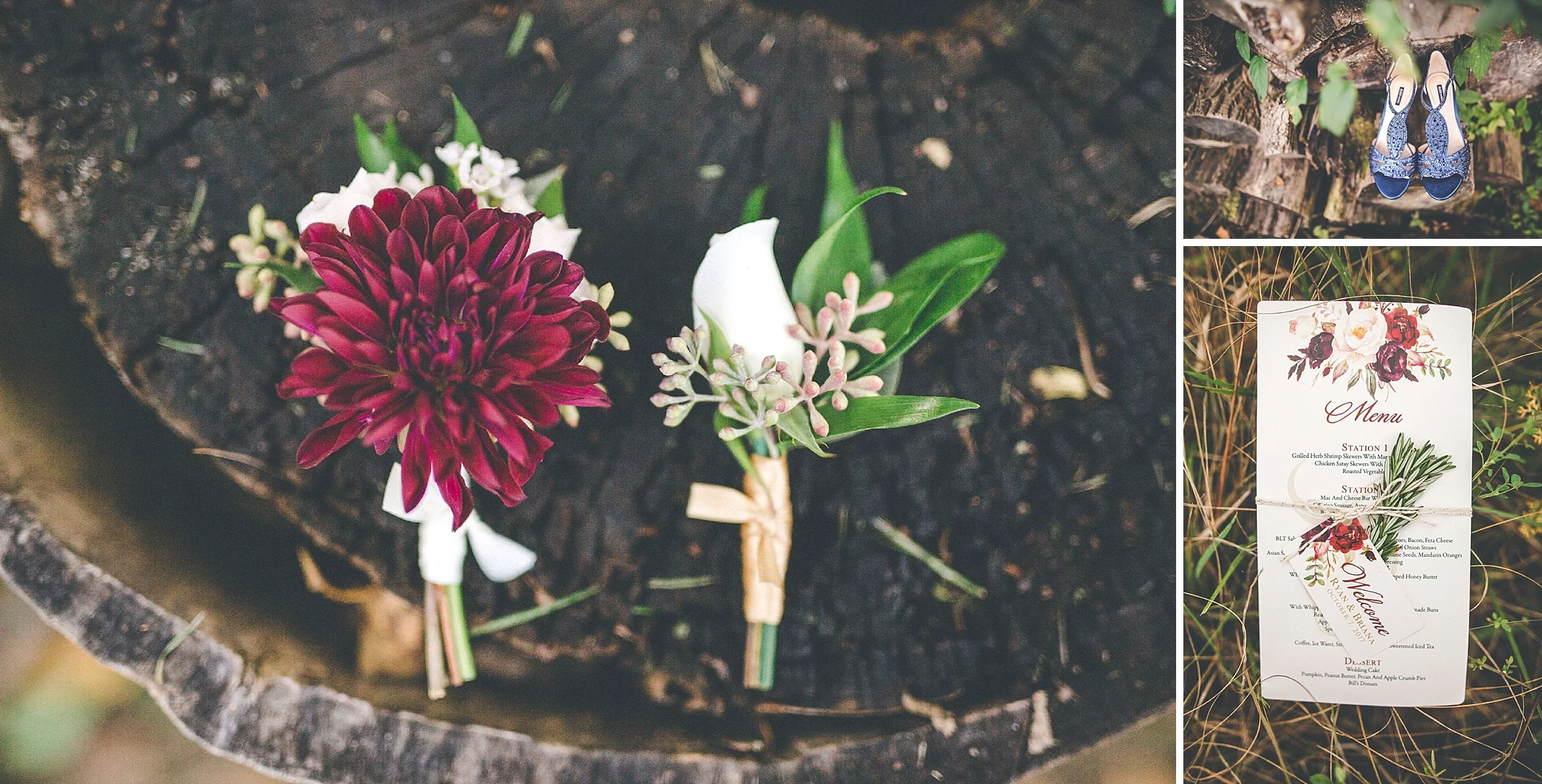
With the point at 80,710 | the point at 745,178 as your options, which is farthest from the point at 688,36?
the point at 80,710

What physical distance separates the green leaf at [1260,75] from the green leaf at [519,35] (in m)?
0.62

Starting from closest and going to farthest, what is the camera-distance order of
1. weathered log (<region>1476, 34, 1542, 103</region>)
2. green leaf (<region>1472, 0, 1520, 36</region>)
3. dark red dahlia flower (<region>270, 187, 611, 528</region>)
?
green leaf (<region>1472, 0, 1520, 36</region>) → dark red dahlia flower (<region>270, 187, 611, 528</region>) → weathered log (<region>1476, 34, 1542, 103</region>)

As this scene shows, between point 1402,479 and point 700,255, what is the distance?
61 cm

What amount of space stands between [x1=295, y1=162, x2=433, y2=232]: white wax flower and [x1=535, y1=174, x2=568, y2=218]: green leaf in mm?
98

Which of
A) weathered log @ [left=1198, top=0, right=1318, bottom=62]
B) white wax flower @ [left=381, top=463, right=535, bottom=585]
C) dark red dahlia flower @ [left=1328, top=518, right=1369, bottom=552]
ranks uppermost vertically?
weathered log @ [left=1198, top=0, right=1318, bottom=62]

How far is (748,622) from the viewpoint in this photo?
659mm

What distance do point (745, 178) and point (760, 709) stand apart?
48 cm

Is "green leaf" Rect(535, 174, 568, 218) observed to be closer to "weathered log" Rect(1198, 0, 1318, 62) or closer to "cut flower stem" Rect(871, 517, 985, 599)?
"cut flower stem" Rect(871, 517, 985, 599)

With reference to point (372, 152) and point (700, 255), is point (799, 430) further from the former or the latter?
point (372, 152)

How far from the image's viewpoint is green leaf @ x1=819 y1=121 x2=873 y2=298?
610mm

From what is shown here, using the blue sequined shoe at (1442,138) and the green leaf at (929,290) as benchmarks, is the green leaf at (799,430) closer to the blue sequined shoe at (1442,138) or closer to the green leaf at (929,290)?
the green leaf at (929,290)

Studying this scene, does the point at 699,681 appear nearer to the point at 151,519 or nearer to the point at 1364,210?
the point at 151,519

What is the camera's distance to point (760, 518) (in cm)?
64

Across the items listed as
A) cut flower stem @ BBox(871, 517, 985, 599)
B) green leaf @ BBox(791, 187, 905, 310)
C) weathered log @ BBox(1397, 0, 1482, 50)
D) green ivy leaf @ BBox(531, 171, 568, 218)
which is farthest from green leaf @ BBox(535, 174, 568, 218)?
weathered log @ BBox(1397, 0, 1482, 50)
